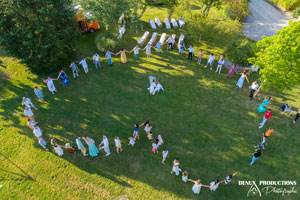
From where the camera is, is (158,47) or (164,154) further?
(158,47)

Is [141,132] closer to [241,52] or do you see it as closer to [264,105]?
[264,105]

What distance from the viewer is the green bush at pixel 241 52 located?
60.7 ft

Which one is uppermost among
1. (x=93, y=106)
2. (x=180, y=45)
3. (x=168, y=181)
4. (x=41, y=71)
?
(x=180, y=45)

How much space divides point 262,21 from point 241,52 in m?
14.7

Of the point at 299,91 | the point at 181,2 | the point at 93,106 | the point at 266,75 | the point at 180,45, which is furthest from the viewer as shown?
the point at 181,2

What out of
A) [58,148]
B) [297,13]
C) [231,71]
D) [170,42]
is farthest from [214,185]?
[297,13]

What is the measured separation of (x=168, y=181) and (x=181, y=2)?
20.8 metres

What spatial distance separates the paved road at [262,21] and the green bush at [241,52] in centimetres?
783

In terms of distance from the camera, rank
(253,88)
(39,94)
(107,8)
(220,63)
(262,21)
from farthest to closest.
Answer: (262,21)
(107,8)
(220,63)
(253,88)
(39,94)

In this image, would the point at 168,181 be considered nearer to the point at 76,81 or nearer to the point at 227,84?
the point at 227,84

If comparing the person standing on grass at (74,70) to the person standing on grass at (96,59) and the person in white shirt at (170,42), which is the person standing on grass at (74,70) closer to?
the person standing on grass at (96,59)

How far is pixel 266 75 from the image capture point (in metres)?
14.6

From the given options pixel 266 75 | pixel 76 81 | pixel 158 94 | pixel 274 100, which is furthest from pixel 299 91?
pixel 76 81

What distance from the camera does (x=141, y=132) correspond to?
1404 cm
